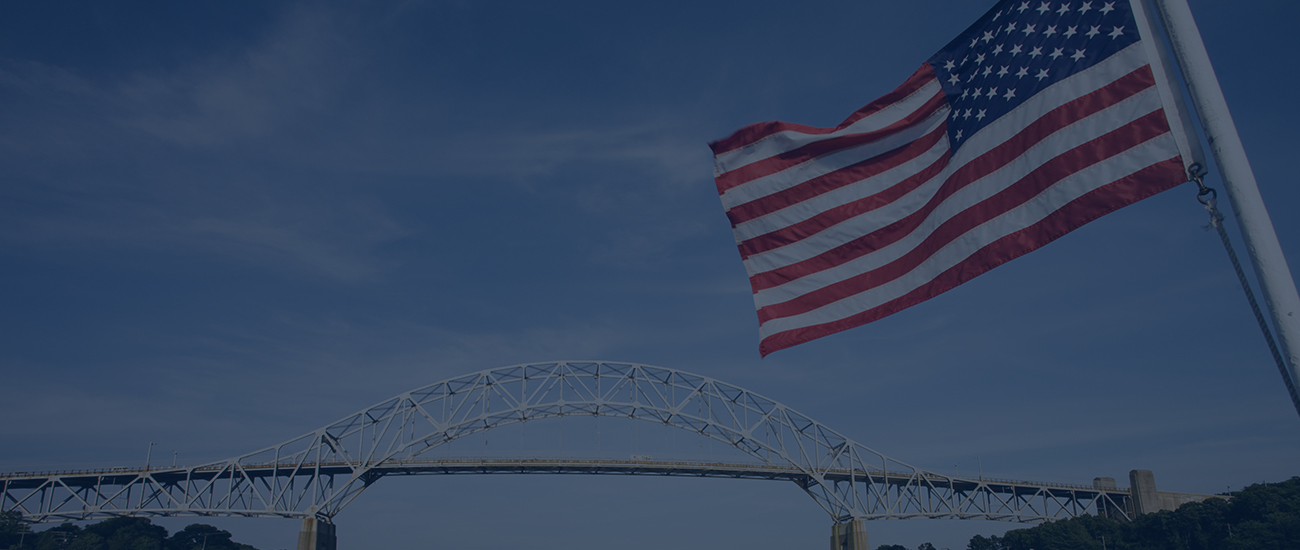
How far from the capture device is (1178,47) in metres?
8.18

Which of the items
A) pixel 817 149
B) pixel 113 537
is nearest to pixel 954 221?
pixel 817 149

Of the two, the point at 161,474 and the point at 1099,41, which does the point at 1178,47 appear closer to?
the point at 1099,41

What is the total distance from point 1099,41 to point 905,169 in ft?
11.5

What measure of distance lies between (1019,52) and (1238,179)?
4.41 meters

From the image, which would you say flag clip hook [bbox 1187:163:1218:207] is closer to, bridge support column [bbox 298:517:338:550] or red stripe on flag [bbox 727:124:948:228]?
red stripe on flag [bbox 727:124:948:228]

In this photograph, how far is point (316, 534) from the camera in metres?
110

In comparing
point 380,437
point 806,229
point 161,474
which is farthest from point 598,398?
point 806,229

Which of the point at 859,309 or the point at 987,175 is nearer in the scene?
the point at 987,175

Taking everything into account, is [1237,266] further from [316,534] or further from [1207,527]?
[1207,527]

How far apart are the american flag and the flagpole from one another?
187 centimetres

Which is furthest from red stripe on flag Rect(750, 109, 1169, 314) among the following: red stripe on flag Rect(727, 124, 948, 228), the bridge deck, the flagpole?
the bridge deck

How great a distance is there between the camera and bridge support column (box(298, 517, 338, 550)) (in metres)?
109

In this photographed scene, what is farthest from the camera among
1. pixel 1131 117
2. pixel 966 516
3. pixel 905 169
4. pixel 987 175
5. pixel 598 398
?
pixel 966 516

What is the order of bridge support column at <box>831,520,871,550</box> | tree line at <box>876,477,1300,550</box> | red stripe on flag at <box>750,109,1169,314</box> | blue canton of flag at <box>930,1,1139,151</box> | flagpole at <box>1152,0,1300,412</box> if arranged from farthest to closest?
bridge support column at <box>831,520,871,550</box>, tree line at <box>876,477,1300,550</box>, blue canton of flag at <box>930,1,1139,151</box>, red stripe on flag at <box>750,109,1169,314</box>, flagpole at <box>1152,0,1300,412</box>
